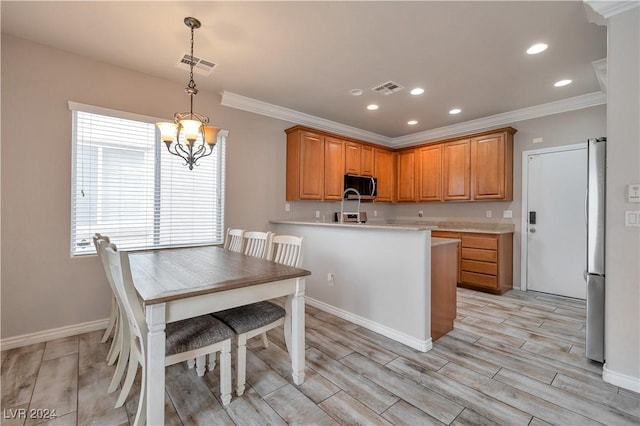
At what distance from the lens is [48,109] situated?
259 cm

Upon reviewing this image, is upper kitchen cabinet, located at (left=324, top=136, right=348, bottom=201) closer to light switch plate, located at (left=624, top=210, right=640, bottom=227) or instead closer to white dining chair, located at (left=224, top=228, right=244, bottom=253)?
white dining chair, located at (left=224, top=228, right=244, bottom=253)

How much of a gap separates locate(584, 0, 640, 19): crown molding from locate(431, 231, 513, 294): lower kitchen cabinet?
8.66 feet

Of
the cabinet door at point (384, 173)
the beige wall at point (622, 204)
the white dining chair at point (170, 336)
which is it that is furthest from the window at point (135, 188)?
the beige wall at point (622, 204)

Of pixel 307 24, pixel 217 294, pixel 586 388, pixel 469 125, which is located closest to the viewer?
pixel 217 294

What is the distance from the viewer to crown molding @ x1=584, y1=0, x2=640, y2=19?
1.86m

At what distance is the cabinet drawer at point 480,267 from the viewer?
3.95m

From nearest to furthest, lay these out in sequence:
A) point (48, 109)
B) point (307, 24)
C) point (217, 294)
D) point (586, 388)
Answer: point (217, 294) → point (586, 388) → point (307, 24) → point (48, 109)

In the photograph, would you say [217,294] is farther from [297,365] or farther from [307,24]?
[307,24]

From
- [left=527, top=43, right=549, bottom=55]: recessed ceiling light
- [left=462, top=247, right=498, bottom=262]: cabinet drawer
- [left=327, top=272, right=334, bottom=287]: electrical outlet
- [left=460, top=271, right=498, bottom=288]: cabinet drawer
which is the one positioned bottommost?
[left=460, top=271, right=498, bottom=288]: cabinet drawer

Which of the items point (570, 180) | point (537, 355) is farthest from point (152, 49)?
point (570, 180)

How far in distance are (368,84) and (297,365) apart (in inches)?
117

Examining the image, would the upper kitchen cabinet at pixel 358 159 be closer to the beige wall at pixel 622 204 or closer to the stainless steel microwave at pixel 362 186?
the stainless steel microwave at pixel 362 186

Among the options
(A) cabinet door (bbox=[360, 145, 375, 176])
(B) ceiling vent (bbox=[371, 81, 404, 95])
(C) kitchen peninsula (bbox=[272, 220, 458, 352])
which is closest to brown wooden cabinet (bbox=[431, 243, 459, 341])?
(C) kitchen peninsula (bbox=[272, 220, 458, 352])

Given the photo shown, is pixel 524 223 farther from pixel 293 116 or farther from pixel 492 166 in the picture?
pixel 293 116
